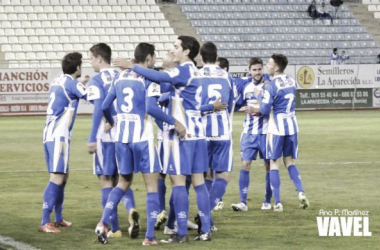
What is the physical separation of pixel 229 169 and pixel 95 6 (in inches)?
1428

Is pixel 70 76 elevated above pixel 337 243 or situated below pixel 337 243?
above

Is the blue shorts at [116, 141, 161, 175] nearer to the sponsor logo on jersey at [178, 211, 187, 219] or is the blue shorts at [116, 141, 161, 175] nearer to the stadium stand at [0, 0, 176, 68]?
the sponsor logo on jersey at [178, 211, 187, 219]

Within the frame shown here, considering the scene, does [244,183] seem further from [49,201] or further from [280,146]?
[49,201]

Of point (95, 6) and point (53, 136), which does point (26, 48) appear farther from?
point (53, 136)

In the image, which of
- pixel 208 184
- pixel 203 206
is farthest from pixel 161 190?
pixel 203 206

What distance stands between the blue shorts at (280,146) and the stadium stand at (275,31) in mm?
32332

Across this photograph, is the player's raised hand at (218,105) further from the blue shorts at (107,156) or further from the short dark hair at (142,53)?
the blue shorts at (107,156)

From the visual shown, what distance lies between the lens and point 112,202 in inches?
362

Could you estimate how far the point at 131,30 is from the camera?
1783 inches

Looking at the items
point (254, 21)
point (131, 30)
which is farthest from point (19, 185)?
point (254, 21)

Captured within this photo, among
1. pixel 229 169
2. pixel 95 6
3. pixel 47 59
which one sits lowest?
pixel 229 169

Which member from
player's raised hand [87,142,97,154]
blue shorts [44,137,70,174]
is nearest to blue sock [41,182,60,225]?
blue shorts [44,137,70,174]

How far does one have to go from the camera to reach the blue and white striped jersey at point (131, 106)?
9172 mm

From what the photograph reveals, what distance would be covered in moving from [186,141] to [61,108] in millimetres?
1900
